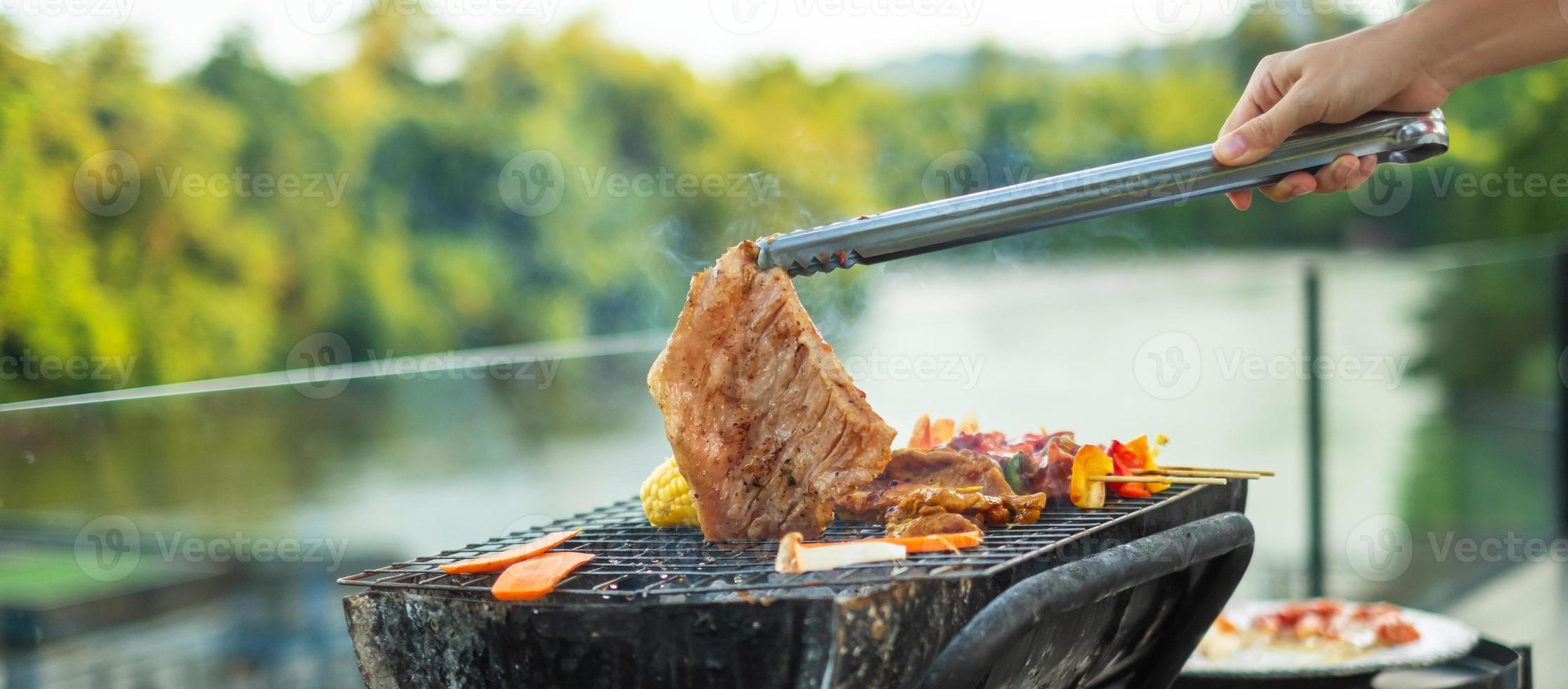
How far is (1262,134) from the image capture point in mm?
2264

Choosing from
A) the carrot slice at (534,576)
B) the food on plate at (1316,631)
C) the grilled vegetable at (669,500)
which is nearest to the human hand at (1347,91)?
the grilled vegetable at (669,500)

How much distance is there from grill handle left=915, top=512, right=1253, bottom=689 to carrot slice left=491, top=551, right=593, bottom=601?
691mm

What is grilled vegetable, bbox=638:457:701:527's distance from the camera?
8.89ft

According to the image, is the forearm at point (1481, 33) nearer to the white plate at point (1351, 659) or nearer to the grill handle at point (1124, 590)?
the grill handle at point (1124, 590)

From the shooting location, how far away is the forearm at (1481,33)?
2.35 m

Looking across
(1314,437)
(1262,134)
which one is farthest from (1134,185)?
(1314,437)

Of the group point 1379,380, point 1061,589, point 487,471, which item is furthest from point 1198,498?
point 1379,380

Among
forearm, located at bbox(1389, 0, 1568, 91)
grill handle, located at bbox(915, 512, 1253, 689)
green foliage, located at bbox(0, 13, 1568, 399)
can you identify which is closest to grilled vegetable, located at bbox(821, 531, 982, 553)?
grill handle, located at bbox(915, 512, 1253, 689)

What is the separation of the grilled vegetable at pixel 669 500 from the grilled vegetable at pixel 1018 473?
2.54ft

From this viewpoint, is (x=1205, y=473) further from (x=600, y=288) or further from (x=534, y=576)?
(x=600, y=288)

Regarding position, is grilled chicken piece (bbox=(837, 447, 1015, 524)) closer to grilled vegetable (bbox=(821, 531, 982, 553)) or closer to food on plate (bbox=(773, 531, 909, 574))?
grilled vegetable (bbox=(821, 531, 982, 553))

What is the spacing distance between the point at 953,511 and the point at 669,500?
762mm

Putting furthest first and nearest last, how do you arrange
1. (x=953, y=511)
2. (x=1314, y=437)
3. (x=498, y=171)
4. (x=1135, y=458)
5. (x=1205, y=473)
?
(x=498, y=171)
(x=1314, y=437)
(x=1205, y=473)
(x=1135, y=458)
(x=953, y=511)

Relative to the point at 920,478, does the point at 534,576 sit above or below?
below
